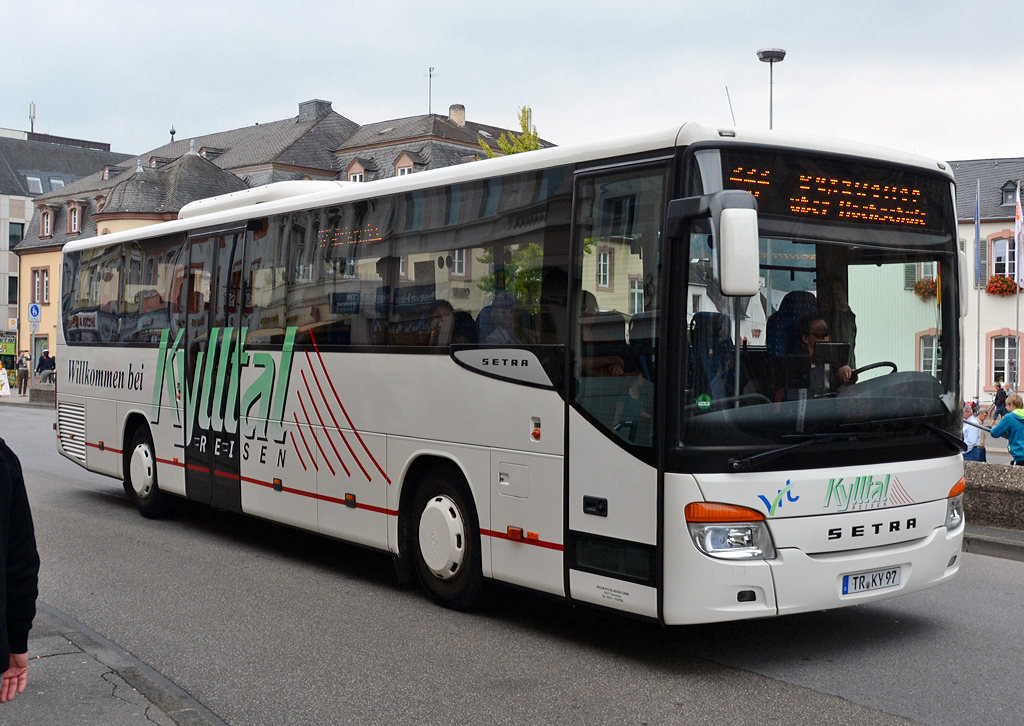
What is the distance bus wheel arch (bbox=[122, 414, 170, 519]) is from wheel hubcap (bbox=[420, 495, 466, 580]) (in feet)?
16.5

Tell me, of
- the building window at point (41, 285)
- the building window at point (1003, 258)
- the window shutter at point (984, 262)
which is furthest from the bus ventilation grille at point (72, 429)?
the building window at point (41, 285)

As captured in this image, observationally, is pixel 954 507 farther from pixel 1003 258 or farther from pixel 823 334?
pixel 1003 258

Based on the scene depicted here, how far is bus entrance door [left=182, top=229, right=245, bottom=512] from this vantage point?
416 inches

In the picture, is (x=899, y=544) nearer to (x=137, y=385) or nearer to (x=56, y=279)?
(x=137, y=385)

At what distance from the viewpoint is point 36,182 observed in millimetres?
84062

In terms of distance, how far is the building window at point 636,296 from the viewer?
6297 millimetres

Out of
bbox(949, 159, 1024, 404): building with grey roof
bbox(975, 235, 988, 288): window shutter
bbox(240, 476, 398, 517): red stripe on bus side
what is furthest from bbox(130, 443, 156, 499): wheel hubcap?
bbox(975, 235, 988, 288): window shutter

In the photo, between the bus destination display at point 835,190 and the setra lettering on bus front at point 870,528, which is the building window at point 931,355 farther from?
the setra lettering on bus front at point 870,528

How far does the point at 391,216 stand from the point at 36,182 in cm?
8360

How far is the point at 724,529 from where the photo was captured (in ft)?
19.9

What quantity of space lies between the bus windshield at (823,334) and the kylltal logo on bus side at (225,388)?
4.62m

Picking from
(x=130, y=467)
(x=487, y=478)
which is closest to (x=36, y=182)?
(x=130, y=467)

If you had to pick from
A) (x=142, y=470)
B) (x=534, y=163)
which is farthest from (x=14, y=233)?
(x=534, y=163)

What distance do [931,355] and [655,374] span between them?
1.85 meters
